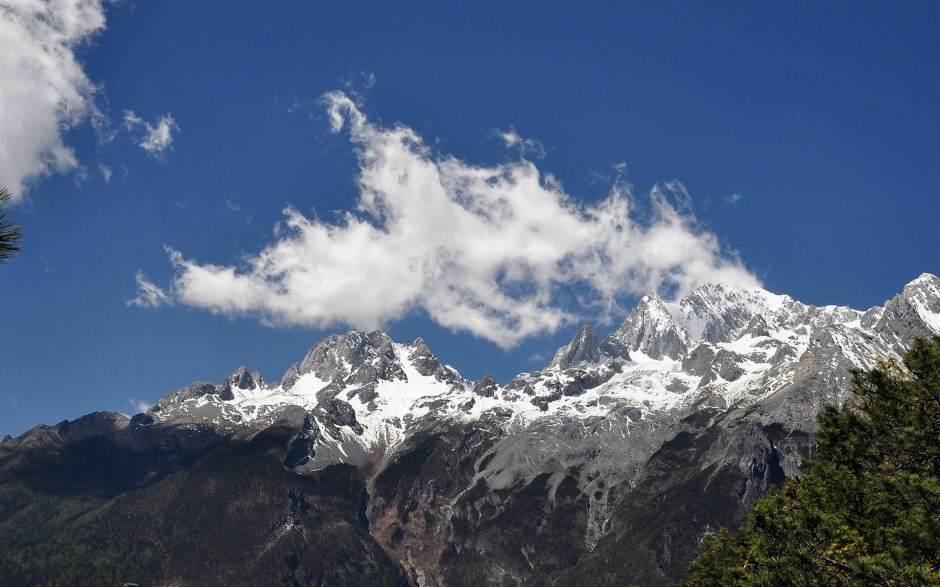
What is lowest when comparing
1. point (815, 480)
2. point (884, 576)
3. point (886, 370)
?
point (884, 576)

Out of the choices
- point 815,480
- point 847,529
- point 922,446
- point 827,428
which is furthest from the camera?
→ point 827,428

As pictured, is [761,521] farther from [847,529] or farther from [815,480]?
[815,480]

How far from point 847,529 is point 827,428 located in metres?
14.3

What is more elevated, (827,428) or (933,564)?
(827,428)

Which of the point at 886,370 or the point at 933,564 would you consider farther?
the point at 886,370

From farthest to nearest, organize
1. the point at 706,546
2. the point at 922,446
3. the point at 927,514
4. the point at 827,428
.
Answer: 1. the point at 706,546
2. the point at 827,428
3. the point at 922,446
4. the point at 927,514

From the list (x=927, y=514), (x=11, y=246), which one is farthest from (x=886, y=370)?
(x=11, y=246)

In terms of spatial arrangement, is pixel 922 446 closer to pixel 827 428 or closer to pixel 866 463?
pixel 866 463

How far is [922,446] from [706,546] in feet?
101

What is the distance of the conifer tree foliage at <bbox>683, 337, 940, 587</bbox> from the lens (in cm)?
2894

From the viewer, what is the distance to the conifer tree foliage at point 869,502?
94.9 feet

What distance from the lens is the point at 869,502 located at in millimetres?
34062

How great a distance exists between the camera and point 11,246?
21484mm

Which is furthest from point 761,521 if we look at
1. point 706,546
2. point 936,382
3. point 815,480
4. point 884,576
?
point 706,546
